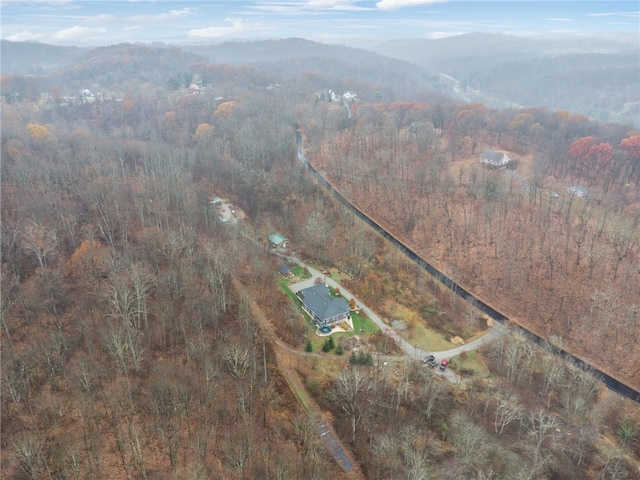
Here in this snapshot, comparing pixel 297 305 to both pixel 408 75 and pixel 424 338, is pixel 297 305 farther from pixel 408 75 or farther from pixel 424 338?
pixel 408 75

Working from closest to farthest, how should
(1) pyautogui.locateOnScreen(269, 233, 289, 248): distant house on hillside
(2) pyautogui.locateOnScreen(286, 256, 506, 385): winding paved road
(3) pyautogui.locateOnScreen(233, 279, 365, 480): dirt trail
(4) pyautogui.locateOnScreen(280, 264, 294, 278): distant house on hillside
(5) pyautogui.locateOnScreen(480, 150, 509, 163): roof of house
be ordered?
(3) pyautogui.locateOnScreen(233, 279, 365, 480): dirt trail → (2) pyautogui.locateOnScreen(286, 256, 506, 385): winding paved road → (4) pyautogui.locateOnScreen(280, 264, 294, 278): distant house on hillside → (1) pyautogui.locateOnScreen(269, 233, 289, 248): distant house on hillside → (5) pyautogui.locateOnScreen(480, 150, 509, 163): roof of house

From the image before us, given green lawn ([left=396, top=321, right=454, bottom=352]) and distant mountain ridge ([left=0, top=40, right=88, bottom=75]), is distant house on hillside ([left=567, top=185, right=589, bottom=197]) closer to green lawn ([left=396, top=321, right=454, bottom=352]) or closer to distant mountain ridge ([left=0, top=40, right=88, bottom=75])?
green lawn ([left=396, top=321, right=454, bottom=352])

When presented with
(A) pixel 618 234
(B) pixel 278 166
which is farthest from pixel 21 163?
(A) pixel 618 234

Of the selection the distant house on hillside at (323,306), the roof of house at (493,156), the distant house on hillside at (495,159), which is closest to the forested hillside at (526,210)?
the distant house on hillside at (495,159)

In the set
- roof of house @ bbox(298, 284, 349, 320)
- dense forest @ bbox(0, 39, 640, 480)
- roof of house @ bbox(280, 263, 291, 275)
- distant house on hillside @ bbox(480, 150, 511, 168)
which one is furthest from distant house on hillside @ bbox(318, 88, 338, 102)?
roof of house @ bbox(298, 284, 349, 320)

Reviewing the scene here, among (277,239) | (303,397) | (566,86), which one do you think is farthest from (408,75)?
(303,397)

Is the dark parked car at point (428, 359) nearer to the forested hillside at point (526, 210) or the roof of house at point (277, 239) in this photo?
the forested hillside at point (526, 210)
